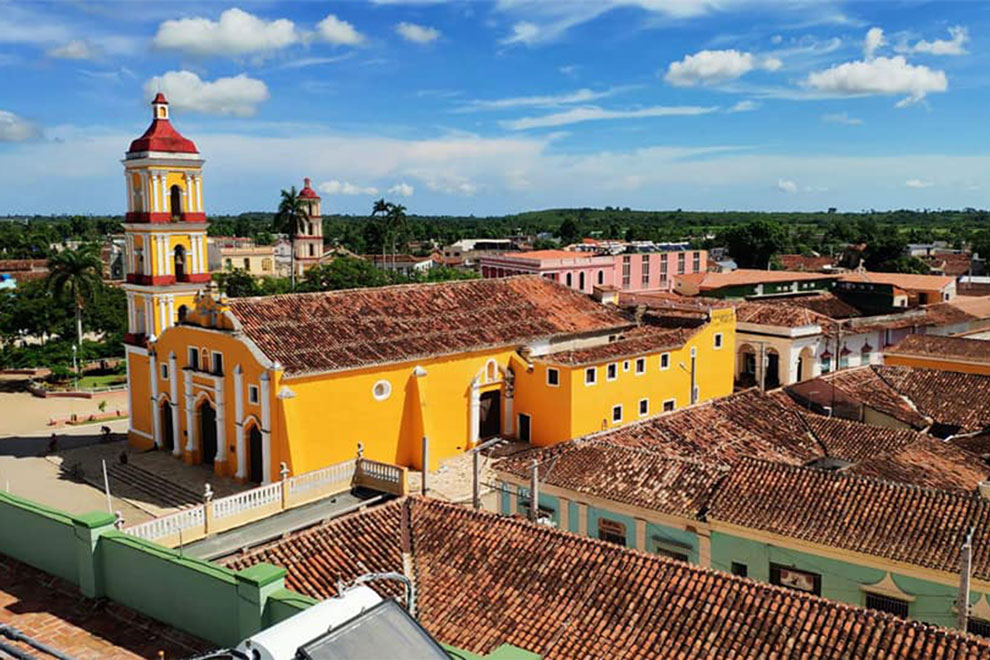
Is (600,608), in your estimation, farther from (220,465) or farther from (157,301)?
(157,301)

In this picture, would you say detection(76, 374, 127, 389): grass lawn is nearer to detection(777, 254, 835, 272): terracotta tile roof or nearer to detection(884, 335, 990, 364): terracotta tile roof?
detection(884, 335, 990, 364): terracotta tile roof

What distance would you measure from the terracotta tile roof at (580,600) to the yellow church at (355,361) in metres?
12.4

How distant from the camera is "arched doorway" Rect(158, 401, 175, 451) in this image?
31406 millimetres

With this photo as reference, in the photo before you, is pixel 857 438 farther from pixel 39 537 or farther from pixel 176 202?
pixel 176 202

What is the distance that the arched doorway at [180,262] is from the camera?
106 ft

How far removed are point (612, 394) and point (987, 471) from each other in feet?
45.4

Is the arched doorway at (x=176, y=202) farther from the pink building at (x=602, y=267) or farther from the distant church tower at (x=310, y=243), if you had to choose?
the distant church tower at (x=310, y=243)

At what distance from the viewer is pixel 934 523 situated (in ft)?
46.5

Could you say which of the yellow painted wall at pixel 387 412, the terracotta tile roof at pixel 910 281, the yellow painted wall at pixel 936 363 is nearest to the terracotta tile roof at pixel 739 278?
the terracotta tile roof at pixel 910 281

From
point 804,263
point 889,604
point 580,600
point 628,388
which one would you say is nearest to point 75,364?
point 628,388

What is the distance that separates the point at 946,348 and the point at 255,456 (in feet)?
83.6

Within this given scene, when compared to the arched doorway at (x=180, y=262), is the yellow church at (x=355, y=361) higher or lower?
lower

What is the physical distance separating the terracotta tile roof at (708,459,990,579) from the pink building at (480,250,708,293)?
1393 inches

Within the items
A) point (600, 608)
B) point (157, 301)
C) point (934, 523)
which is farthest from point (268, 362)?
point (934, 523)
